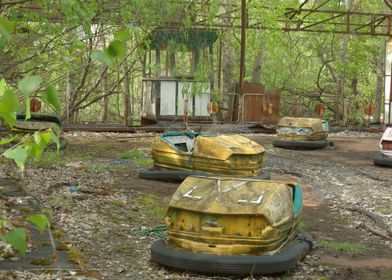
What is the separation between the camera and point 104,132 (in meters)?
13.9

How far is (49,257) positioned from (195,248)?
942mm

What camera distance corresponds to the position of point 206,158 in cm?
730

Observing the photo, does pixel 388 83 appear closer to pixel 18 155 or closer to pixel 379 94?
pixel 379 94

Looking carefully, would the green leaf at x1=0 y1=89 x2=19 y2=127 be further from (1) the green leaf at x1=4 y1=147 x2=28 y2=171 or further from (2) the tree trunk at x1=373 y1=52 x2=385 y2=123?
(2) the tree trunk at x1=373 y1=52 x2=385 y2=123

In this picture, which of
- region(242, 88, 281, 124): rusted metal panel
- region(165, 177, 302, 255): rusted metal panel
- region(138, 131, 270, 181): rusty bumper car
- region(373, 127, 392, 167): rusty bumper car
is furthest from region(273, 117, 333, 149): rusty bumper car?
region(165, 177, 302, 255): rusted metal panel

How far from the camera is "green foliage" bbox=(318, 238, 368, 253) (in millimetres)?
4855

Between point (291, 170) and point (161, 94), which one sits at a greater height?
point (161, 94)

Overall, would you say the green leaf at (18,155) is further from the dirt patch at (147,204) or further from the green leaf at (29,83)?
the dirt patch at (147,204)

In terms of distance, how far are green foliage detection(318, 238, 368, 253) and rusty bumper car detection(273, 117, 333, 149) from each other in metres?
6.63

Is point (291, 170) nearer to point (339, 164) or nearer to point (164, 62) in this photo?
point (339, 164)

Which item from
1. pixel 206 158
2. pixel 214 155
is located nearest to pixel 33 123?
pixel 206 158

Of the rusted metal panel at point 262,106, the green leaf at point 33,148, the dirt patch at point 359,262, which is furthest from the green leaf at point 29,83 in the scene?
the rusted metal panel at point 262,106

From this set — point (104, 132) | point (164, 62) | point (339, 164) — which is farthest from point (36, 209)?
point (164, 62)

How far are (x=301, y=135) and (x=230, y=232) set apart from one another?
316 inches
